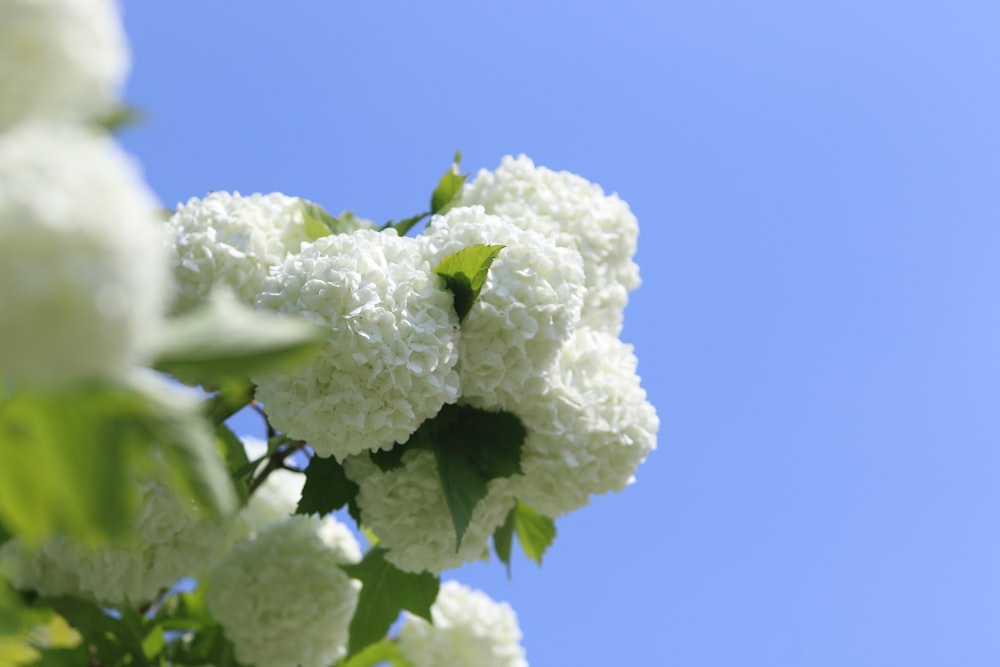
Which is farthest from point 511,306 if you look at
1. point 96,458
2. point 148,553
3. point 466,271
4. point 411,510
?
point 96,458

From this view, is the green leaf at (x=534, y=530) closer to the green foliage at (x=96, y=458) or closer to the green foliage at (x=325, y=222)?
the green foliage at (x=325, y=222)

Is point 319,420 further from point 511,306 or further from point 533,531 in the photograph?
point 533,531

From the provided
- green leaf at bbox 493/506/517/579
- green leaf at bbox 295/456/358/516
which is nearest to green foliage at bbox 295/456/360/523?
green leaf at bbox 295/456/358/516

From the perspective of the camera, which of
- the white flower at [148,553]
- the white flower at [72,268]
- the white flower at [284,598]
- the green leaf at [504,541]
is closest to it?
the white flower at [72,268]

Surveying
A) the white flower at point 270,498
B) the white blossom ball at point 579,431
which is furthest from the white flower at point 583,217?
the white flower at point 270,498

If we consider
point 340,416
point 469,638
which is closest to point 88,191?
point 340,416
